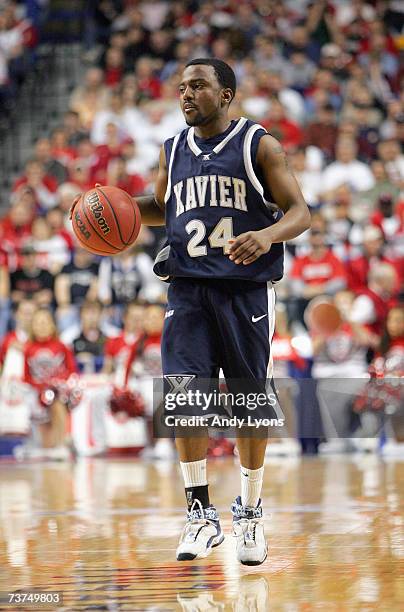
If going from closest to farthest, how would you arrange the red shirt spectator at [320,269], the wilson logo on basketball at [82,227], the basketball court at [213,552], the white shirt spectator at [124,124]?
the basketball court at [213,552] < the wilson logo on basketball at [82,227] < the red shirt spectator at [320,269] < the white shirt spectator at [124,124]

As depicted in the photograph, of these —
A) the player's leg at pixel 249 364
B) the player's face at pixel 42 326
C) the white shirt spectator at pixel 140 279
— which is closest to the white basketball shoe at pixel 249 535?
the player's leg at pixel 249 364

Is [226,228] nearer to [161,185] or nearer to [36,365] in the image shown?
[161,185]

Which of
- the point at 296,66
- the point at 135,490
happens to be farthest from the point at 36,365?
the point at 296,66

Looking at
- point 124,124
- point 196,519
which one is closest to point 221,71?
point 196,519

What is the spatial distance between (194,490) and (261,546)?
0.36 m

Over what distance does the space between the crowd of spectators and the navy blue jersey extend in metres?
5.72

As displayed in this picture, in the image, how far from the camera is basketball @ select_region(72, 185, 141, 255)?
426 cm

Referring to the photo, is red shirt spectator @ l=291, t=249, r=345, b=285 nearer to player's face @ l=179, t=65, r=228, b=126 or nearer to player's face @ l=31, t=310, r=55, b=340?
player's face @ l=31, t=310, r=55, b=340

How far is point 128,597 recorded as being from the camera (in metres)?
3.34

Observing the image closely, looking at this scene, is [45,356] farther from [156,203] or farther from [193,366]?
[193,366]

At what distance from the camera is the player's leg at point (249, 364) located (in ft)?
→ 13.5

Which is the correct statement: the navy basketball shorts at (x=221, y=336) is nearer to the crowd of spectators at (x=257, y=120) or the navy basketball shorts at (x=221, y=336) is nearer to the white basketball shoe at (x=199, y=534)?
the white basketball shoe at (x=199, y=534)

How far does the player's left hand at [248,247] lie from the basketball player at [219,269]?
215mm

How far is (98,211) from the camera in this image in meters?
4.27
